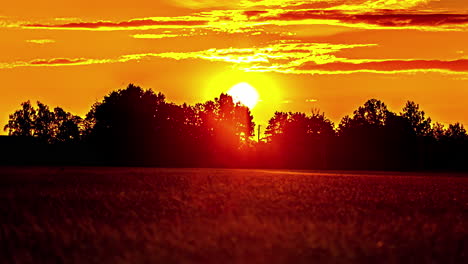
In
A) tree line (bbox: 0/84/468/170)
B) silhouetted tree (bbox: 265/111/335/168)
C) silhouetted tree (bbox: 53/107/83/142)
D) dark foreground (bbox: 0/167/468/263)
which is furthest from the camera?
silhouetted tree (bbox: 53/107/83/142)

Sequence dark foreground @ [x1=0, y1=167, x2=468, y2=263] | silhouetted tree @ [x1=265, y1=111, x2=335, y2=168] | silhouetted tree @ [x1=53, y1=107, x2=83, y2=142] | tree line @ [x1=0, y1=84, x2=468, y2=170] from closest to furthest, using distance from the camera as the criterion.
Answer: dark foreground @ [x1=0, y1=167, x2=468, y2=263], tree line @ [x1=0, y1=84, x2=468, y2=170], silhouetted tree @ [x1=265, y1=111, x2=335, y2=168], silhouetted tree @ [x1=53, y1=107, x2=83, y2=142]

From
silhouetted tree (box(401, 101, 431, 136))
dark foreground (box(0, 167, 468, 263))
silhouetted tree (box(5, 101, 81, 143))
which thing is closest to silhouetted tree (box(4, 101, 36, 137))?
silhouetted tree (box(5, 101, 81, 143))

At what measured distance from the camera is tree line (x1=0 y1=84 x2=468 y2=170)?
118 metres

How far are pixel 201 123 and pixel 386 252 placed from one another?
133 meters

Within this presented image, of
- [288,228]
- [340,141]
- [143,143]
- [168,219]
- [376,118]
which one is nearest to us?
[288,228]

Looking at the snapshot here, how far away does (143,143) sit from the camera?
118062mm

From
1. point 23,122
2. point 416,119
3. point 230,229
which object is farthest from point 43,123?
point 230,229

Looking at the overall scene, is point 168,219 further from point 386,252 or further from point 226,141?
point 226,141

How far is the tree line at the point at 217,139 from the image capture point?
118m

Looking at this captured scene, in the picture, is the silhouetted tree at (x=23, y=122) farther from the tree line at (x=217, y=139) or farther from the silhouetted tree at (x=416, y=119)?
the silhouetted tree at (x=416, y=119)

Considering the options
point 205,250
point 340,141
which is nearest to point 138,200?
point 205,250

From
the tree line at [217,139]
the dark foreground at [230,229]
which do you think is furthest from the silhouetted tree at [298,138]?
the dark foreground at [230,229]

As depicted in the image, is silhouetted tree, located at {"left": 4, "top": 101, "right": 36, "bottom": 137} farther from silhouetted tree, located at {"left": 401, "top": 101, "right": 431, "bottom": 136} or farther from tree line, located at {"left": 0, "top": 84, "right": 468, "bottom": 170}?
silhouetted tree, located at {"left": 401, "top": 101, "right": 431, "bottom": 136}

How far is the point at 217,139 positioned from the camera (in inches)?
5443
